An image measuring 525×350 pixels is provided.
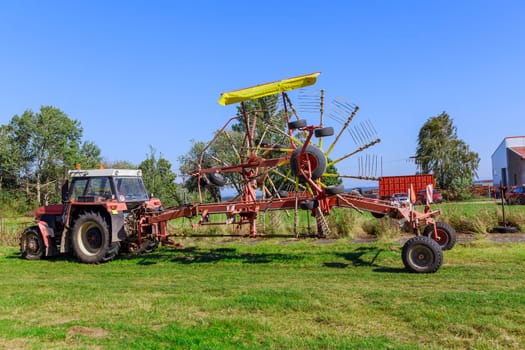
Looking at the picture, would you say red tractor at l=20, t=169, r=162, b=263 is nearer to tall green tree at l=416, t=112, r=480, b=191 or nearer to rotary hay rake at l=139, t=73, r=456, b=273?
rotary hay rake at l=139, t=73, r=456, b=273

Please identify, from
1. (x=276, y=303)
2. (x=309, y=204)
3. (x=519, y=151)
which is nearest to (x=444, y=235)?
(x=309, y=204)

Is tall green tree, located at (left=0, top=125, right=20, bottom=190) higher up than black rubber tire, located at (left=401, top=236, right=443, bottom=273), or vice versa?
tall green tree, located at (left=0, top=125, right=20, bottom=190)

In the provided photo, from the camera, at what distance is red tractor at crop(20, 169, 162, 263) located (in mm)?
11602

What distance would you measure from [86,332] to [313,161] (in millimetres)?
5788

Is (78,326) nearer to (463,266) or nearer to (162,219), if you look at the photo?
(162,219)

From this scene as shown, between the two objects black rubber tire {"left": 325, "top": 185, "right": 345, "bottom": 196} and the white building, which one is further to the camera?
the white building

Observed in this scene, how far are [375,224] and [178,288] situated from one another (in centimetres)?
836

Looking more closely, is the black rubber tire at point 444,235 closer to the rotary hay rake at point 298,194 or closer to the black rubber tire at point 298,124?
the rotary hay rake at point 298,194

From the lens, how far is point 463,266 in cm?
904

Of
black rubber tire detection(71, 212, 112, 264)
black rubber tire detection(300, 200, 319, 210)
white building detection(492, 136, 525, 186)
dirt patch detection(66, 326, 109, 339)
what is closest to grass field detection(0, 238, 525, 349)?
dirt patch detection(66, 326, 109, 339)

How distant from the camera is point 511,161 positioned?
146ft

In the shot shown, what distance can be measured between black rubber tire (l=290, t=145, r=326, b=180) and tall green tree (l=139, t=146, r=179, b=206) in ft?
62.1

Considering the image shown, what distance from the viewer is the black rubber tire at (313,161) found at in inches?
386

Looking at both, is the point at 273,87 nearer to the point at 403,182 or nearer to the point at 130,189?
the point at 130,189
